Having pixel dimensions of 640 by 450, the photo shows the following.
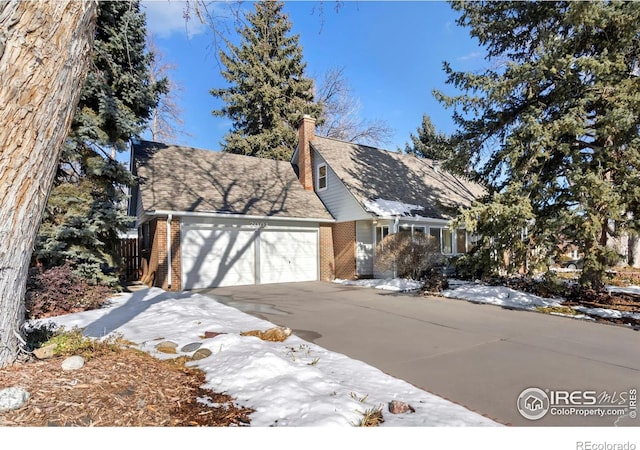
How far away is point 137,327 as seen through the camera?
251 inches

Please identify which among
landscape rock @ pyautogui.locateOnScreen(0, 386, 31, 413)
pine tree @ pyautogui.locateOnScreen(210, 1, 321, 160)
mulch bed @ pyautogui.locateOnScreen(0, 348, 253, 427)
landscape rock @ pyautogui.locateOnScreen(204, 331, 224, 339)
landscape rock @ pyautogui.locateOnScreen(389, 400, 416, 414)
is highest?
pine tree @ pyautogui.locateOnScreen(210, 1, 321, 160)

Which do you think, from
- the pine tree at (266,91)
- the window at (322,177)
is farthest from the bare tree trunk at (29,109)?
the pine tree at (266,91)

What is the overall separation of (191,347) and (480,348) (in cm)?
438

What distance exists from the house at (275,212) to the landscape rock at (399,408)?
9.42 meters

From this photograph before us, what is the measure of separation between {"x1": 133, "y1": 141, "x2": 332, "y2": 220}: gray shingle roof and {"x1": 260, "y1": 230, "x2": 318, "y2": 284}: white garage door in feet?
3.22

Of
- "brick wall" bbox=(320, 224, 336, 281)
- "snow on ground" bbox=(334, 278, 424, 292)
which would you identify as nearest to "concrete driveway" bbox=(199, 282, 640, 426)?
"snow on ground" bbox=(334, 278, 424, 292)

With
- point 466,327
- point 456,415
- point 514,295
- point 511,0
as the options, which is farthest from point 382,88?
point 456,415

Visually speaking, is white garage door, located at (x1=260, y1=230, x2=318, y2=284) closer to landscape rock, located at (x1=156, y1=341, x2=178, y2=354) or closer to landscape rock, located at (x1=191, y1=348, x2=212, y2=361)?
landscape rock, located at (x1=156, y1=341, x2=178, y2=354)

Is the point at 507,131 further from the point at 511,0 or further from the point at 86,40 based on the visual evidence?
the point at 86,40

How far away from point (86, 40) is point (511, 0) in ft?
35.6

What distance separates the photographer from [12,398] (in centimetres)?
284

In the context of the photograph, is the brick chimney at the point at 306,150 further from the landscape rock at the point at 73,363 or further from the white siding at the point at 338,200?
the landscape rock at the point at 73,363

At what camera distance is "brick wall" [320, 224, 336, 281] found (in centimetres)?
1606

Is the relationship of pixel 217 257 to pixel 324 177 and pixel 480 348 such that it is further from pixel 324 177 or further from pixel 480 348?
pixel 480 348
